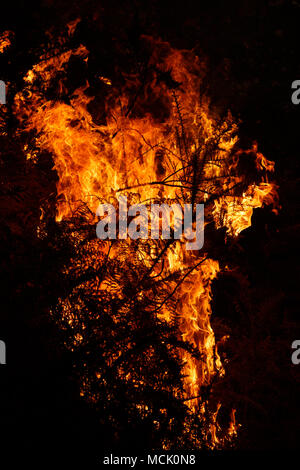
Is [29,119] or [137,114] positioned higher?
[137,114]

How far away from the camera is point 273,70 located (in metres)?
7.97

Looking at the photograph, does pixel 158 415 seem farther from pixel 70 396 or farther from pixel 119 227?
pixel 119 227

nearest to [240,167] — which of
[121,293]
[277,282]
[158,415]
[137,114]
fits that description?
[137,114]

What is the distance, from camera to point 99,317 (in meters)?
3.25

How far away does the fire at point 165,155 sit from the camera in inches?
169

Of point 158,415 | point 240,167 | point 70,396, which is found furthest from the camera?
point 240,167

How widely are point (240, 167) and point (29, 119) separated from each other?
7.38 feet

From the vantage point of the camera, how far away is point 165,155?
15.4 feet

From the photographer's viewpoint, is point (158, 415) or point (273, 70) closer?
point (158, 415)

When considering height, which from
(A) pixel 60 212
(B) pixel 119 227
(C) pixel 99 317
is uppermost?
(A) pixel 60 212

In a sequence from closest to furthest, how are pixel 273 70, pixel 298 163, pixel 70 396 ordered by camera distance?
pixel 70 396 < pixel 273 70 < pixel 298 163

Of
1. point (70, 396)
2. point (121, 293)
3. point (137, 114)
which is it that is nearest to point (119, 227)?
point (121, 293)

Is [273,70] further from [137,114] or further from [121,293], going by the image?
[121,293]

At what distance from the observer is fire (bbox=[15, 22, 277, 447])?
430 centimetres
